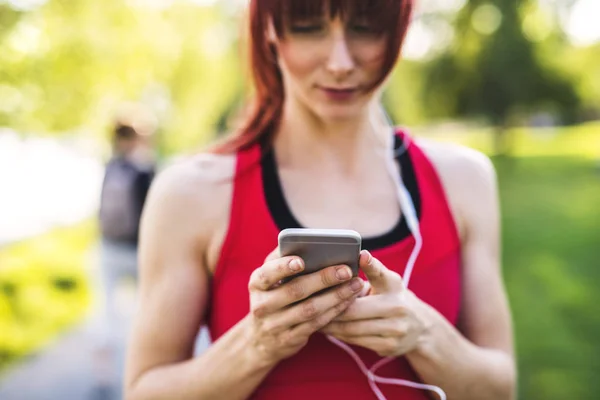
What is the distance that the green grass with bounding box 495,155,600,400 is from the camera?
5246mm

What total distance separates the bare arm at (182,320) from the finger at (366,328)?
95 millimetres

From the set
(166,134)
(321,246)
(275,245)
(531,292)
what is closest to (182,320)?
(275,245)

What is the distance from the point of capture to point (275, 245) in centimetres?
153

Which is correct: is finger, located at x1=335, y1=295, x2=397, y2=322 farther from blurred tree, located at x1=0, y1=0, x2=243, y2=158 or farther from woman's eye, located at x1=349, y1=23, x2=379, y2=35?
blurred tree, located at x1=0, y1=0, x2=243, y2=158

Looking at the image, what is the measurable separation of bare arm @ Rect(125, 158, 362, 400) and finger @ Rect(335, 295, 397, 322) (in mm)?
136

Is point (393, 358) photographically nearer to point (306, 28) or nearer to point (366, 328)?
point (366, 328)

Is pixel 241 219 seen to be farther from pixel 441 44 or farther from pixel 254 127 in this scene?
pixel 441 44

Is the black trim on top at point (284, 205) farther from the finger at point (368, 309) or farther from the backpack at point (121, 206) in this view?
A: the backpack at point (121, 206)

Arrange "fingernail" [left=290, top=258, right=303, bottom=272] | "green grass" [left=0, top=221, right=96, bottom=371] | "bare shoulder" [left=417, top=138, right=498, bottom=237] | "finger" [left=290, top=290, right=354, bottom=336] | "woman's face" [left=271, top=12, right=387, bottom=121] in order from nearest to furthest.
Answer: "fingernail" [left=290, top=258, right=303, bottom=272], "finger" [left=290, top=290, right=354, bottom=336], "woman's face" [left=271, top=12, right=387, bottom=121], "bare shoulder" [left=417, top=138, right=498, bottom=237], "green grass" [left=0, top=221, right=96, bottom=371]

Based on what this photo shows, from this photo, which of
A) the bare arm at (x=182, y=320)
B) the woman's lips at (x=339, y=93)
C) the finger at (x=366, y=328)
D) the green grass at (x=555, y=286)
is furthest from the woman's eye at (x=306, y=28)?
the green grass at (x=555, y=286)

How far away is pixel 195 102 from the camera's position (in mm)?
14367

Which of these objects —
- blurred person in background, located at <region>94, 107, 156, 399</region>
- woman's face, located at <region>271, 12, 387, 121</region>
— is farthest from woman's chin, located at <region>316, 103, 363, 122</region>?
blurred person in background, located at <region>94, 107, 156, 399</region>

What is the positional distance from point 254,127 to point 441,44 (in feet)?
71.4

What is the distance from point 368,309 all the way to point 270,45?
753mm
